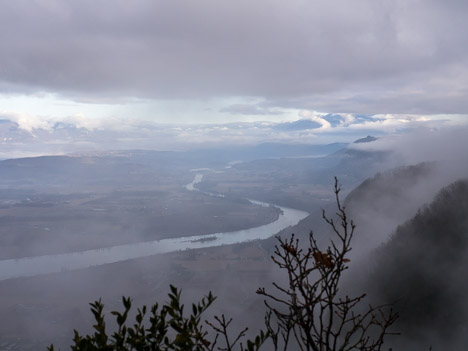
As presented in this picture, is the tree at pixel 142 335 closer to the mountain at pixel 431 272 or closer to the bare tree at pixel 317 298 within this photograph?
the bare tree at pixel 317 298

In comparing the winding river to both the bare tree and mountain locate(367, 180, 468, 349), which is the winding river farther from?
the bare tree

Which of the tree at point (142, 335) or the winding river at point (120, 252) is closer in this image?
the tree at point (142, 335)

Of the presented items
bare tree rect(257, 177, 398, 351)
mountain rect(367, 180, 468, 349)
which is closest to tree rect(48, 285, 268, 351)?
bare tree rect(257, 177, 398, 351)

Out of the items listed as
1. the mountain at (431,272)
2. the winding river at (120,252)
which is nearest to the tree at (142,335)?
the mountain at (431,272)

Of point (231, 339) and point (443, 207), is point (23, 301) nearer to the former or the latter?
point (231, 339)

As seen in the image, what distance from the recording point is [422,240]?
1630 centimetres

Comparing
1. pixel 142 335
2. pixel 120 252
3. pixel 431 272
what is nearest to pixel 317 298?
pixel 142 335

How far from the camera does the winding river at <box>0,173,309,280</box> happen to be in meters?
38.5

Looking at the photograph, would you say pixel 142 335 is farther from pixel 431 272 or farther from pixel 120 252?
pixel 120 252

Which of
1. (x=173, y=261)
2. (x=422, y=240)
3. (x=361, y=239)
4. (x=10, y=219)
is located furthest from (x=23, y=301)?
(x=10, y=219)

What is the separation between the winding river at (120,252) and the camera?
126 ft

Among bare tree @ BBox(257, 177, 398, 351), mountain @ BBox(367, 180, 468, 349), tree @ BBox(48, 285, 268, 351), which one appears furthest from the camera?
mountain @ BBox(367, 180, 468, 349)

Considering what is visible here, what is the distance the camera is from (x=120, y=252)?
1725 inches

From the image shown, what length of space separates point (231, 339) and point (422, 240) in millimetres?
8571
